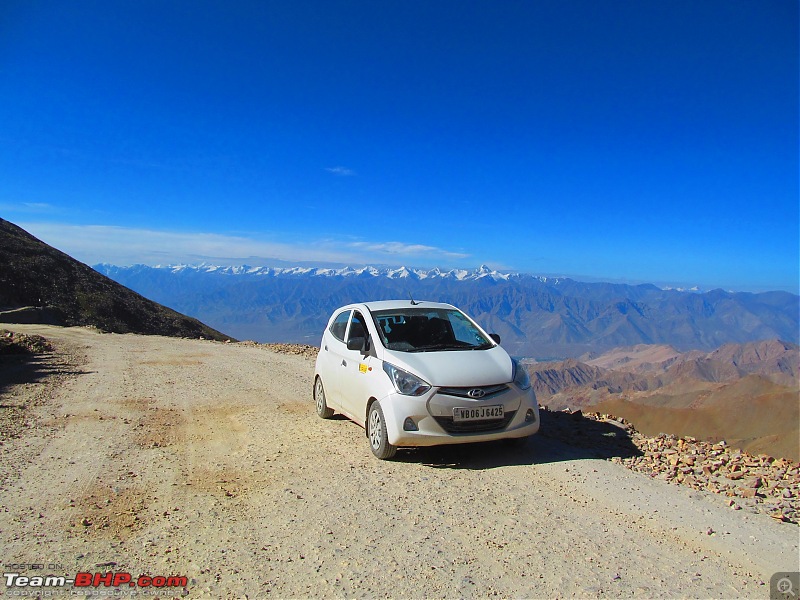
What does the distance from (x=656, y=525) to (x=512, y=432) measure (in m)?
1.86

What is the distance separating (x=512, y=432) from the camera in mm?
6184

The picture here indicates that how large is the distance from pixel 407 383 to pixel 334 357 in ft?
7.51

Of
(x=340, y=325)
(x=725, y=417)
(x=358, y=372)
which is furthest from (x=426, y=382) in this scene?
(x=725, y=417)

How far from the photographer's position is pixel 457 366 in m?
6.31

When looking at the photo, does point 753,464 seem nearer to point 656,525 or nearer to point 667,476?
point 667,476

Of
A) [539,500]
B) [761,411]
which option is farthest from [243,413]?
[761,411]

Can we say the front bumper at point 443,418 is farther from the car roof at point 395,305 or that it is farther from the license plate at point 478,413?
the car roof at point 395,305

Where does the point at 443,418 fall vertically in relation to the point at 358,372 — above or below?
below

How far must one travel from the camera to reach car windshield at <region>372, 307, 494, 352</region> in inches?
287

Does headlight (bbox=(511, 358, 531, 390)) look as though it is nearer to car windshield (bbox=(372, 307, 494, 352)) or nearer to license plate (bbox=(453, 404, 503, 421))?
license plate (bbox=(453, 404, 503, 421))

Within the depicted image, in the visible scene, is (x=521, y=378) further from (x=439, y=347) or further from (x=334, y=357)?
(x=334, y=357)

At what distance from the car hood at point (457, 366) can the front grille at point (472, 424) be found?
0.41 meters

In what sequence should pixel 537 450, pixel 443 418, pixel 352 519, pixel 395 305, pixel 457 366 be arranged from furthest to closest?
pixel 395 305, pixel 537 450, pixel 457 366, pixel 443 418, pixel 352 519

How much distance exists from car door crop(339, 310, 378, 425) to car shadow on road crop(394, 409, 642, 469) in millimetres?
861
